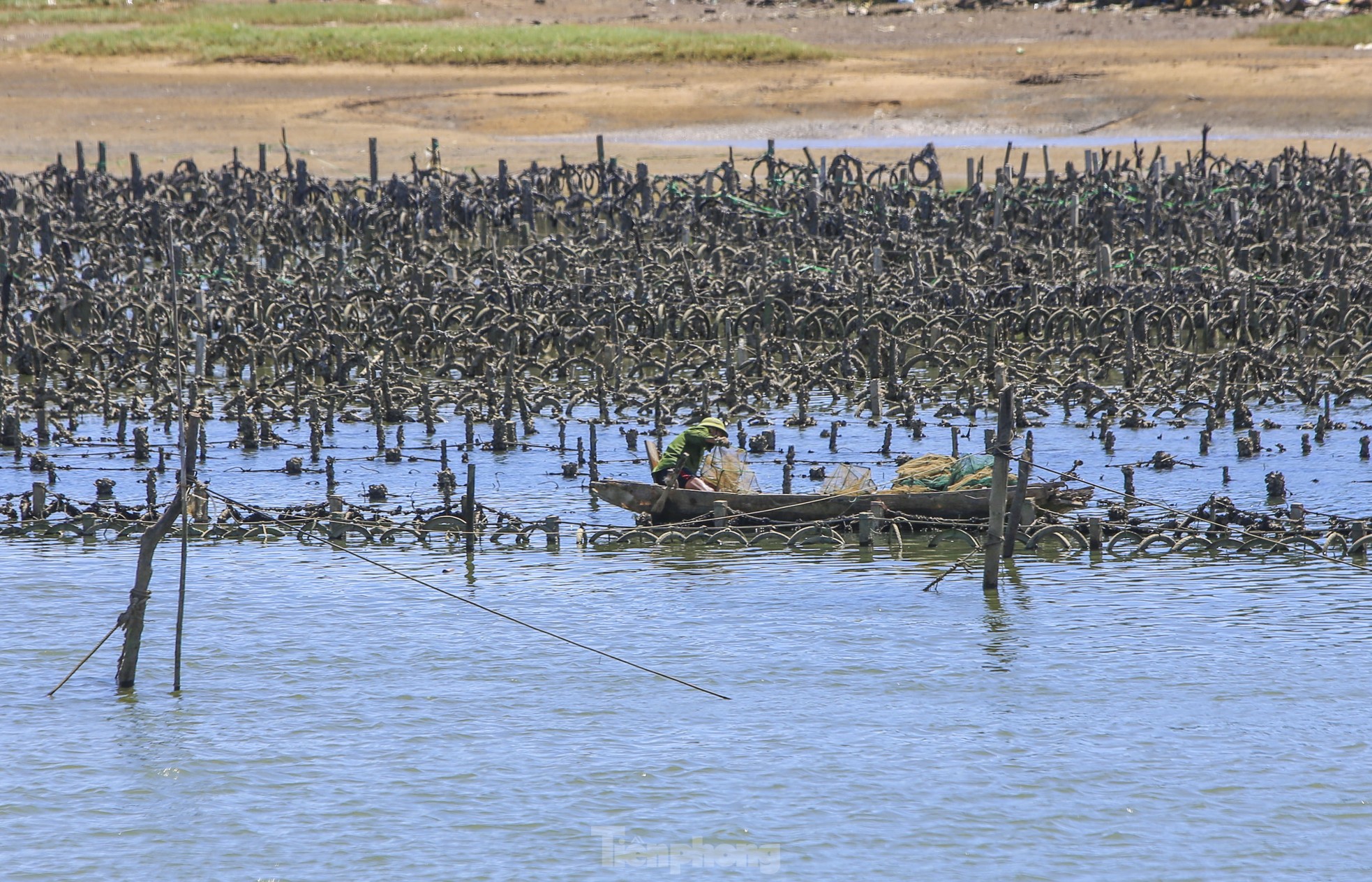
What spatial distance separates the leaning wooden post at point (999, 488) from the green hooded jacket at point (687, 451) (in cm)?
307

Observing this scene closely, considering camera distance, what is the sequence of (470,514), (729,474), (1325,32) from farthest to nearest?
1. (1325,32)
2. (729,474)
3. (470,514)

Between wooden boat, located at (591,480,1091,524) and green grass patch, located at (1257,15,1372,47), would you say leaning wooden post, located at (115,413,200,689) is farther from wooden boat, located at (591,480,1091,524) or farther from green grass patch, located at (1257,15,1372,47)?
green grass patch, located at (1257,15,1372,47)

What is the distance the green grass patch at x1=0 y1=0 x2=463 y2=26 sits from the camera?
6738 cm

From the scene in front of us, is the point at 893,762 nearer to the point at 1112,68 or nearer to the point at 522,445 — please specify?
the point at 522,445

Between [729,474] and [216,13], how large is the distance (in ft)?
188

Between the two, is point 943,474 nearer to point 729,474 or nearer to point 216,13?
point 729,474

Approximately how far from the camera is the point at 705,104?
51688 millimetres

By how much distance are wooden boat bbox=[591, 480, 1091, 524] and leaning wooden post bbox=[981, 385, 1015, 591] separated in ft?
4.13

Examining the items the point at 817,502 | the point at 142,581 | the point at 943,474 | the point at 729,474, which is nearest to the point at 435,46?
the point at 729,474

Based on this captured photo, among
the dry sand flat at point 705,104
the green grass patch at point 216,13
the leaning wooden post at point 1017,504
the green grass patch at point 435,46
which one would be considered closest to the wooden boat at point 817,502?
the leaning wooden post at point 1017,504

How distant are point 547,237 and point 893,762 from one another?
72.4ft

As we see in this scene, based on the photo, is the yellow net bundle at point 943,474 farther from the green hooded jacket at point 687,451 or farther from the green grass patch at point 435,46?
the green grass patch at point 435,46

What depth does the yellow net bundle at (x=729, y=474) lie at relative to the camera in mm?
17406

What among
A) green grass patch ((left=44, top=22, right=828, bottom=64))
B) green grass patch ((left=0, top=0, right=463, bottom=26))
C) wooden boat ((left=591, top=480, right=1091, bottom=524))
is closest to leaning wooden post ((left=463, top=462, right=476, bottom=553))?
wooden boat ((left=591, top=480, right=1091, bottom=524))
